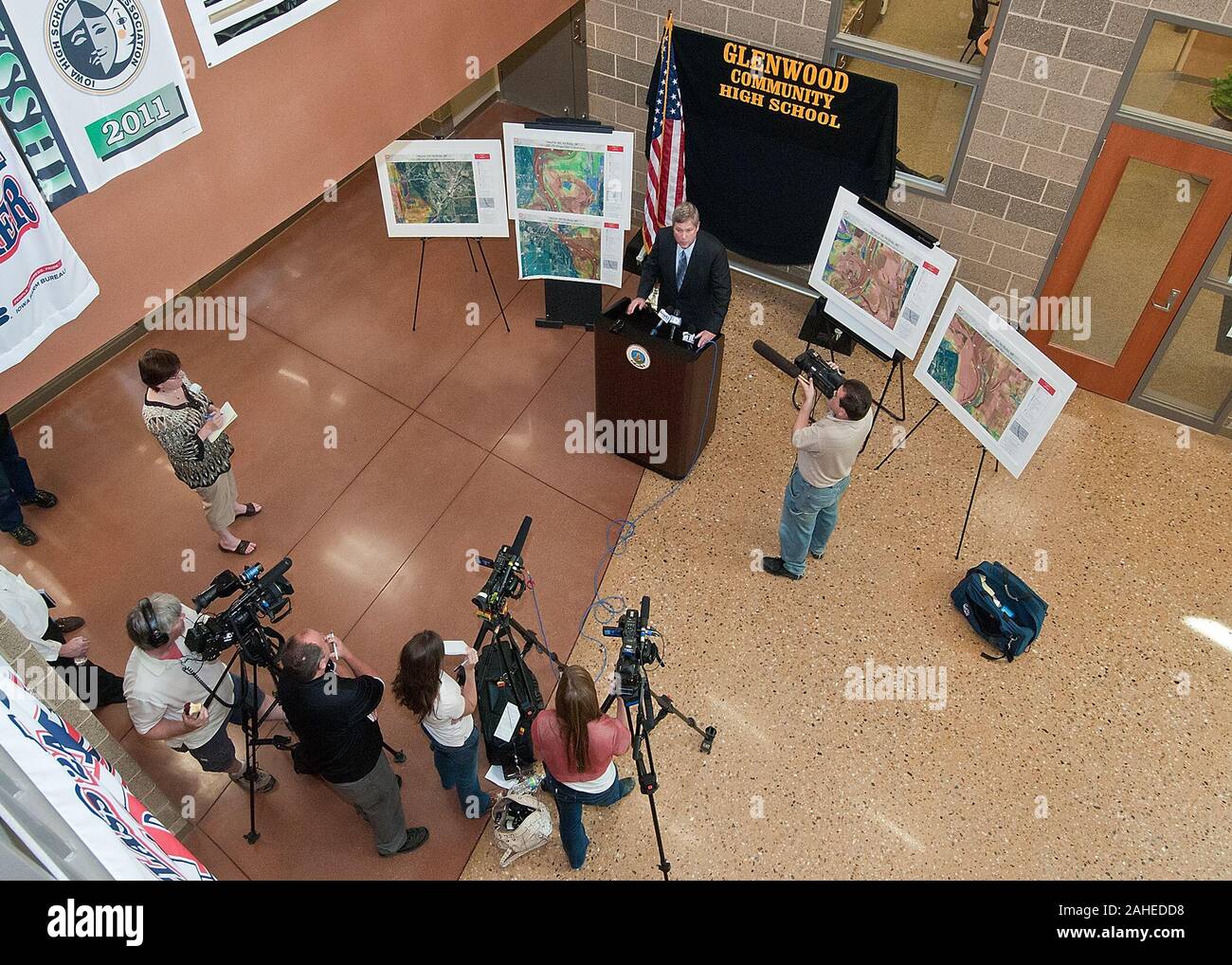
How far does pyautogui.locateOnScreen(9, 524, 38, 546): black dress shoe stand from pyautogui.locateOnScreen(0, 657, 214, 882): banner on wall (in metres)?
3.24

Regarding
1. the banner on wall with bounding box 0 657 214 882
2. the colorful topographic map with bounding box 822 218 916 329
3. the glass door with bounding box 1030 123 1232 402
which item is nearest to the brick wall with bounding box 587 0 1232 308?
the glass door with bounding box 1030 123 1232 402

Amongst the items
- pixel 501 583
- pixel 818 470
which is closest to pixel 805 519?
pixel 818 470

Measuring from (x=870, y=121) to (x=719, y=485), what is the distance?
2.57 m

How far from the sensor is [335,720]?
3674mm

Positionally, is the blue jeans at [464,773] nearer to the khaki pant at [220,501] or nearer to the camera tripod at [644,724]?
the camera tripod at [644,724]

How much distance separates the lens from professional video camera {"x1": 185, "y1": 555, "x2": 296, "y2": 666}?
12.7 feet

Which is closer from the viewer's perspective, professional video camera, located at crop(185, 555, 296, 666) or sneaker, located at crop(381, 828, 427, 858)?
professional video camera, located at crop(185, 555, 296, 666)

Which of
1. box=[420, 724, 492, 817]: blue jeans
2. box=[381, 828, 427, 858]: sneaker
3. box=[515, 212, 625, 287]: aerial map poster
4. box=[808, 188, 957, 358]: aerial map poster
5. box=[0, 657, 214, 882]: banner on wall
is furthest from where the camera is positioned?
box=[515, 212, 625, 287]: aerial map poster

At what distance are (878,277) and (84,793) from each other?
16.3 feet

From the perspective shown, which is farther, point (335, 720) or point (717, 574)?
point (717, 574)

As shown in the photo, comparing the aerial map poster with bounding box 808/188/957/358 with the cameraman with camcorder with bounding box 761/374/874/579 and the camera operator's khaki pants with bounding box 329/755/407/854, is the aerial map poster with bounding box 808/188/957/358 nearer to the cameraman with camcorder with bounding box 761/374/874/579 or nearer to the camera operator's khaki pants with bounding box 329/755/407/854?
the cameraman with camcorder with bounding box 761/374/874/579

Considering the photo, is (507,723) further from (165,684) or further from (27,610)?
(27,610)

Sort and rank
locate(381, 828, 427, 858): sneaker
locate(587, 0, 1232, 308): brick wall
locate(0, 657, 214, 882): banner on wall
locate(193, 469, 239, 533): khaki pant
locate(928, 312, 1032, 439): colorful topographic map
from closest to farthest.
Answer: locate(0, 657, 214, 882): banner on wall, locate(381, 828, 427, 858): sneaker, locate(928, 312, 1032, 439): colorful topographic map, locate(587, 0, 1232, 308): brick wall, locate(193, 469, 239, 533): khaki pant
